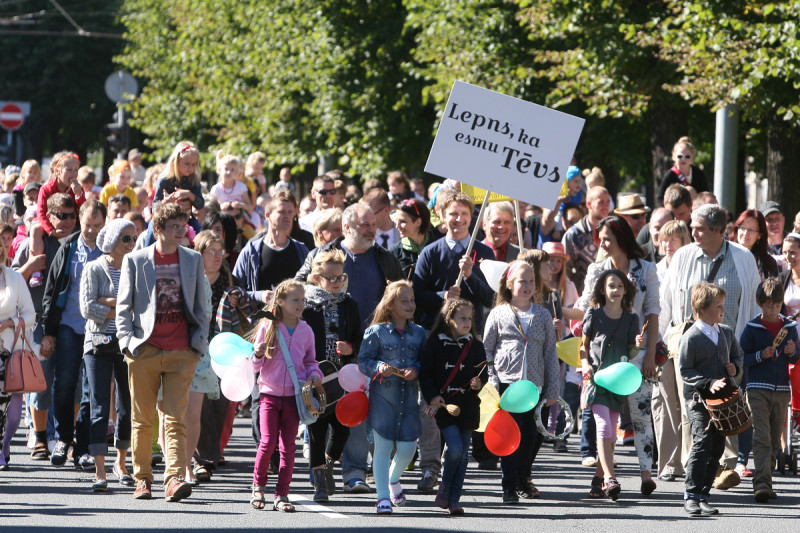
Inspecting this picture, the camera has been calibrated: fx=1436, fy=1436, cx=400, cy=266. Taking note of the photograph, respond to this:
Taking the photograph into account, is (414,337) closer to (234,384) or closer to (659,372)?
(234,384)

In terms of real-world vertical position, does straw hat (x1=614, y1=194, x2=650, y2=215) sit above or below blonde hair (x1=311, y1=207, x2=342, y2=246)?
above

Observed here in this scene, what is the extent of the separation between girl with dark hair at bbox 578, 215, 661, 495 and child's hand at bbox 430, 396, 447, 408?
171 centimetres

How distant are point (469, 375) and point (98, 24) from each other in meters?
49.6

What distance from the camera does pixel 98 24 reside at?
56.4 m

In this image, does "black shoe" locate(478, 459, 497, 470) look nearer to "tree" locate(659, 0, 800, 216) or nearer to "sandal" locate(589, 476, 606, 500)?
"sandal" locate(589, 476, 606, 500)

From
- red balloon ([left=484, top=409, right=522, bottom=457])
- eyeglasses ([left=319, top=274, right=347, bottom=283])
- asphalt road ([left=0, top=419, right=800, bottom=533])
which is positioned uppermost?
eyeglasses ([left=319, top=274, right=347, bottom=283])

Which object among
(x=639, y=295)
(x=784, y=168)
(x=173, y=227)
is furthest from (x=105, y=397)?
(x=784, y=168)

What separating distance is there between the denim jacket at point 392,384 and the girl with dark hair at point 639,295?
169 centimetres

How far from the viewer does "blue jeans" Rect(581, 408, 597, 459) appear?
35.7ft

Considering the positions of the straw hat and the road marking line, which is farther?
the straw hat

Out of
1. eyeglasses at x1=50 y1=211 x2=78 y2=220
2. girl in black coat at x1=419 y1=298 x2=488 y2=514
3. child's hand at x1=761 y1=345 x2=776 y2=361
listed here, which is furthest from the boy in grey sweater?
eyeglasses at x1=50 y1=211 x2=78 y2=220

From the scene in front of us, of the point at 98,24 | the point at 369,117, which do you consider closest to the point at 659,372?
the point at 369,117

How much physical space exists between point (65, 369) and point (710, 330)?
16.0 ft

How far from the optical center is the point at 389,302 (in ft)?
31.6
